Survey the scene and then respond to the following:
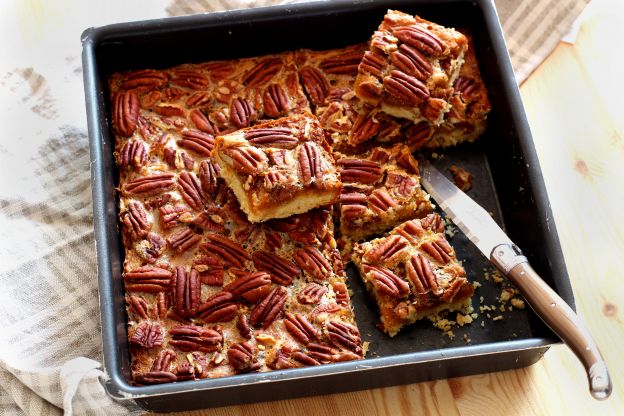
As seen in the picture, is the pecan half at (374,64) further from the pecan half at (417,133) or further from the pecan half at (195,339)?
the pecan half at (195,339)

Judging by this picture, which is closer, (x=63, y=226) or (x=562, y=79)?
(x=63, y=226)

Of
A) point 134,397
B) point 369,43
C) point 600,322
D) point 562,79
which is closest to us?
point 134,397

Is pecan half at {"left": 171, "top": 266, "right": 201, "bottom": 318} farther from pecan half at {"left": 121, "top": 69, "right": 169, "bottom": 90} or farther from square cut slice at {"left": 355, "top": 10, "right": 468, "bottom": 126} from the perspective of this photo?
square cut slice at {"left": 355, "top": 10, "right": 468, "bottom": 126}

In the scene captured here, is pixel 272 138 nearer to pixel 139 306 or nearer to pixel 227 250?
pixel 227 250

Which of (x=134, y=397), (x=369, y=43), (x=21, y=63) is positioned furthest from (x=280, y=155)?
(x=21, y=63)

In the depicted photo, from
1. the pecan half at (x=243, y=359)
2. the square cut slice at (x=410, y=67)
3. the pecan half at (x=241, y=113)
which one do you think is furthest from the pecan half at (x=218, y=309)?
the square cut slice at (x=410, y=67)

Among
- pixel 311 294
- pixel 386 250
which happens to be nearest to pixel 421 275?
pixel 386 250

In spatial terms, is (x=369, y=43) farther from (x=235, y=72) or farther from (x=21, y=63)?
(x=21, y=63)
